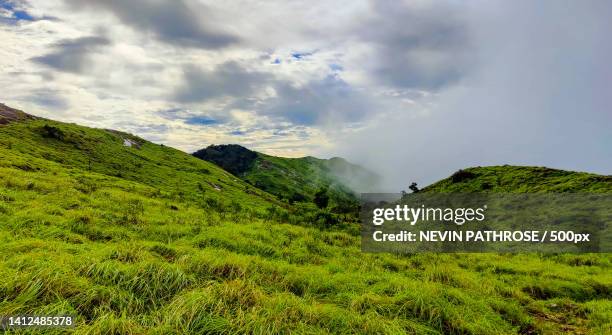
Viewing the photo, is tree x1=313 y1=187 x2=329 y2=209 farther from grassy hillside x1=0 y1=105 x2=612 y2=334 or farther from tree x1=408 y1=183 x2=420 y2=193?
grassy hillside x1=0 y1=105 x2=612 y2=334

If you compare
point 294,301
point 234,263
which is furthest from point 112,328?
point 234,263

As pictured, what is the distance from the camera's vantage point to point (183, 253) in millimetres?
13281

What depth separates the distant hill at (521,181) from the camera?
5447 centimetres

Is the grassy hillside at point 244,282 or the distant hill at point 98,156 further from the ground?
the distant hill at point 98,156

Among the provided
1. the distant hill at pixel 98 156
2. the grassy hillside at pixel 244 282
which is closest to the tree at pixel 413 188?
the distant hill at pixel 98 156

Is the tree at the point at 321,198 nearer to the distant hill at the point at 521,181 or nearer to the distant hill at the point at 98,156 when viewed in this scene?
the distant hill at the point at 98,156

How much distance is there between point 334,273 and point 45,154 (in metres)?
72.4

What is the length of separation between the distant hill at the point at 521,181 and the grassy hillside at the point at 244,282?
38.4 m

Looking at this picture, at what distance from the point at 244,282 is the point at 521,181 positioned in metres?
76.5

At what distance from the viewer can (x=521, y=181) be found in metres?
71.3

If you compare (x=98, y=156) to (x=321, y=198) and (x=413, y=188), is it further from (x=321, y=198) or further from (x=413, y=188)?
(x=413, y=188)

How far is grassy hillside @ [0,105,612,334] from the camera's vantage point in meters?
7.88

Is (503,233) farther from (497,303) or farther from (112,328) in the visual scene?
(112,328)

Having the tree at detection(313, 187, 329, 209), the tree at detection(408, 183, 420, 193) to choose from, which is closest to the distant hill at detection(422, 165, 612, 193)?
the tree at detection(408, 183, 420, 193)
